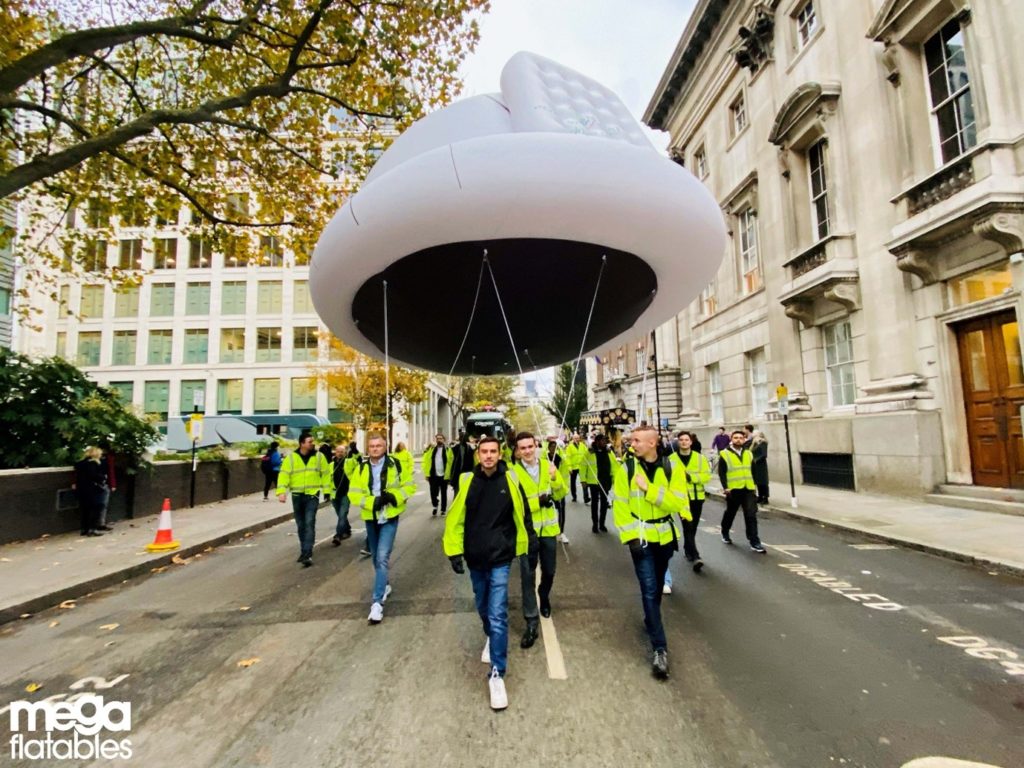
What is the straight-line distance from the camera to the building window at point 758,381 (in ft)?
60.0

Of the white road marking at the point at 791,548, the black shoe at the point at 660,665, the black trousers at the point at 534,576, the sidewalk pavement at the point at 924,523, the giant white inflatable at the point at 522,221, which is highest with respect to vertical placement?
the giant white inflatable at the point at 522,221

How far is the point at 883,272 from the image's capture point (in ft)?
41.1

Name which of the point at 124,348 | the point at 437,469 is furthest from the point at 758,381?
the point at 124,348

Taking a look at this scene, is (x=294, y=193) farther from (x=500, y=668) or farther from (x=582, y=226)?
(x=500, y=668)

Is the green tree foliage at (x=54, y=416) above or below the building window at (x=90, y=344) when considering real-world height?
below

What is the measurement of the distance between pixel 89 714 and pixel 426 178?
167 inches

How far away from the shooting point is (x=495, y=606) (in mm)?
3594

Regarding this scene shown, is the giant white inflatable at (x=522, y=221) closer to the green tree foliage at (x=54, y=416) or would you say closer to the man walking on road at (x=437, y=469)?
the man walking on road at (x=437, y=469)

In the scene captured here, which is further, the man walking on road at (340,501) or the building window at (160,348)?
the building window at (160,348)

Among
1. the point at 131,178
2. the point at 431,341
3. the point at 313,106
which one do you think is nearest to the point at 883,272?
the point at 431,341

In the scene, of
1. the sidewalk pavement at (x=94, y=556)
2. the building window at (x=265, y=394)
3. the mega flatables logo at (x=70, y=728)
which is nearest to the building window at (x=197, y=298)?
the building window at (x=265, y=394)

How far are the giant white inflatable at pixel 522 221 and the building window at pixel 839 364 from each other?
1045 cm

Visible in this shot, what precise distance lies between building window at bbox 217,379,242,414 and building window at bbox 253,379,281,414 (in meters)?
1.28

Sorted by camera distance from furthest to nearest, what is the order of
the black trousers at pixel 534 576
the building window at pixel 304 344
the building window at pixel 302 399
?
the building window at pixel 304 344 < the building window at pixel 302 399 < the black trousers at pixel 534 576
